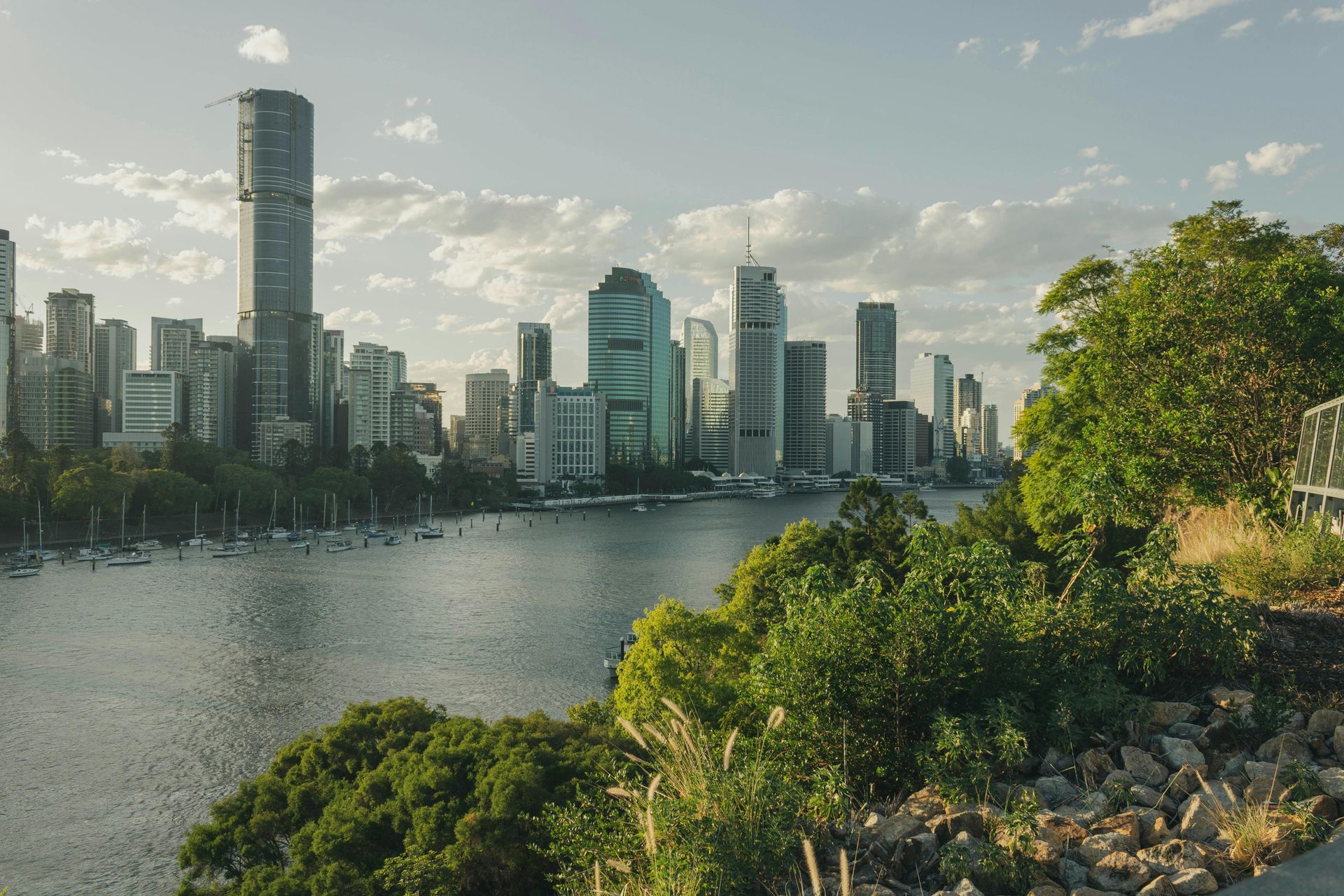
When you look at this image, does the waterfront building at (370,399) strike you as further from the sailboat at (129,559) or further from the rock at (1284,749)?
the rock at (1284,749)

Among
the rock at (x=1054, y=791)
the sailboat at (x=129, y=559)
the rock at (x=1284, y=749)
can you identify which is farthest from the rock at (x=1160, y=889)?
the sailboat at (x=129, y=559)

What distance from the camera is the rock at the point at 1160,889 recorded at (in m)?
4.18

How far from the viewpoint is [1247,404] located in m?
14.9

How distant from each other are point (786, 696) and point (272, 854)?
1221 centimetres

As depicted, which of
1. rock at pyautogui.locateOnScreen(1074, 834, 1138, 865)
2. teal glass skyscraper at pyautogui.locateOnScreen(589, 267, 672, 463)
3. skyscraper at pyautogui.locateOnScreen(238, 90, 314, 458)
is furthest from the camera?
teal glass skyscraper at pyautogui.locateOnScreen(589, 267, 672, 463)

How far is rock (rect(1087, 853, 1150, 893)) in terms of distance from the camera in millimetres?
4387

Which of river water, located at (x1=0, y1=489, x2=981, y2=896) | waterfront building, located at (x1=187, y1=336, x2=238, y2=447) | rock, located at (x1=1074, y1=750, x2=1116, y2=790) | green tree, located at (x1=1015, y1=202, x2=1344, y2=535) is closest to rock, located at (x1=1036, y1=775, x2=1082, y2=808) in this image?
rock, located at (x1=1074, y1=750, x2=1116, y2=790)

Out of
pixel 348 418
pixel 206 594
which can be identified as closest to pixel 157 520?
pixel 206 594

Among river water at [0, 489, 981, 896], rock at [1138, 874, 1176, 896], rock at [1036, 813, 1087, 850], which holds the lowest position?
river water at [0, 489, 981, 896]

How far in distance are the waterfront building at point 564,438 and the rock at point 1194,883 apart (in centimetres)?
16386

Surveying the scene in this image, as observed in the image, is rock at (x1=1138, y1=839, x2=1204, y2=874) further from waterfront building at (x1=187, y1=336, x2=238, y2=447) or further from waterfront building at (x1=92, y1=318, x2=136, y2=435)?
waterfront building at (x1=92, y1=318, x2=136, y2=435)

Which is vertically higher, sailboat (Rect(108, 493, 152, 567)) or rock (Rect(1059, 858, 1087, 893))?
rock (Rect(1059, 858, 1087, 893))

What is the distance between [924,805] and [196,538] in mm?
81465

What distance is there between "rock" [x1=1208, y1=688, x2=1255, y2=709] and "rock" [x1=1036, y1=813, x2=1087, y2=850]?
1.85 m
